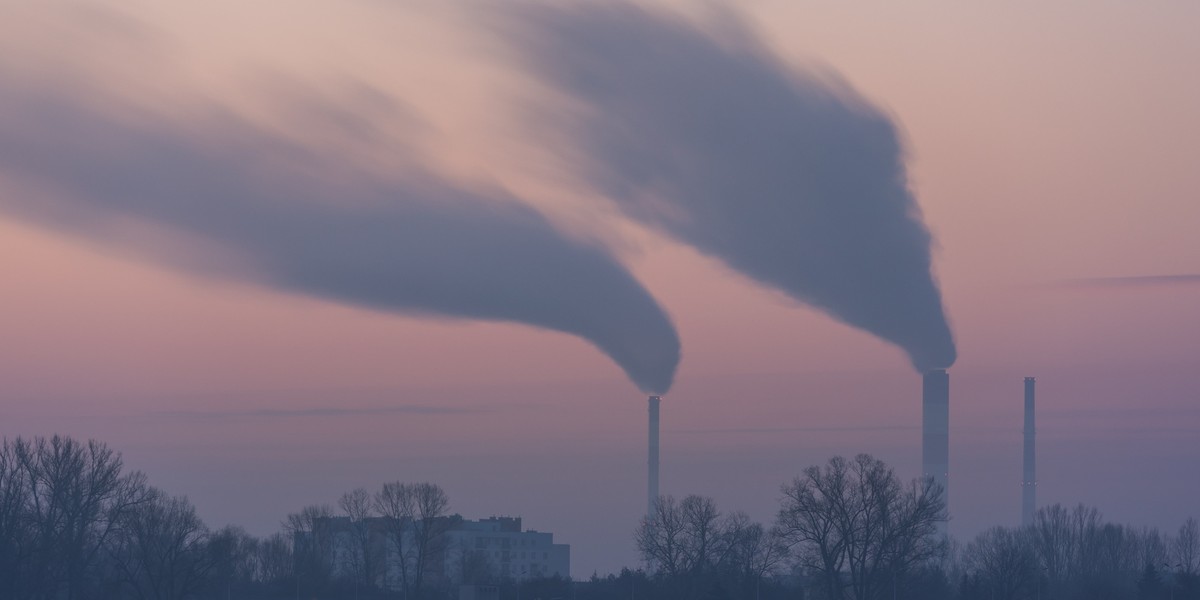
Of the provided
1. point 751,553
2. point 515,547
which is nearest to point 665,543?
point 751,553

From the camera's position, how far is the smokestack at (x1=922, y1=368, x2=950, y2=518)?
382 feet

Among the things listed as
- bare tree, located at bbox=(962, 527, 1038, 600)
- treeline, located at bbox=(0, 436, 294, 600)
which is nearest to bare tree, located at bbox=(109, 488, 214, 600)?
treeline, located at bbox=(0, 436, 294, 600)

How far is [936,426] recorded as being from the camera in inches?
4803

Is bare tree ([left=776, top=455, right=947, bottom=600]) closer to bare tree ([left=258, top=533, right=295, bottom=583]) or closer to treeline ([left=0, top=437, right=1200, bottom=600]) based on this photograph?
treeline ([left=0, top=437, right=1200, bottom=600])

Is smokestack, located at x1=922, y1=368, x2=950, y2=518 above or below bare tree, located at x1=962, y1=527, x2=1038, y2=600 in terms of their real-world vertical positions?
above

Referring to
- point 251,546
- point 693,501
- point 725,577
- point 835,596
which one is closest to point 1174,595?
point 835,596

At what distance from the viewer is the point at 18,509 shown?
74.8 meters

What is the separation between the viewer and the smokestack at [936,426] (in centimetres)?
11656

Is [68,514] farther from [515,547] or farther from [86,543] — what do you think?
[515,547]

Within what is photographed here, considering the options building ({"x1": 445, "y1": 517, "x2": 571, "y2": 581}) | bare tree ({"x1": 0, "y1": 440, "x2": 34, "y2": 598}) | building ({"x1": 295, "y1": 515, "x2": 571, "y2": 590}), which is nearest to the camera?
bare tree ({"x1": 0, "y1": 440, "x2": 34, "y2": 598})

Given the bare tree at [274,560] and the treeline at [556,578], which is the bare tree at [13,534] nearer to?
the treeline at [556,578]

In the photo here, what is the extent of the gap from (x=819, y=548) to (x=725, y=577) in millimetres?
11484

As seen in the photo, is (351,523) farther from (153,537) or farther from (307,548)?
(153,537)

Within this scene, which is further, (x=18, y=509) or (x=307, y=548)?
(x=307, y=548)
